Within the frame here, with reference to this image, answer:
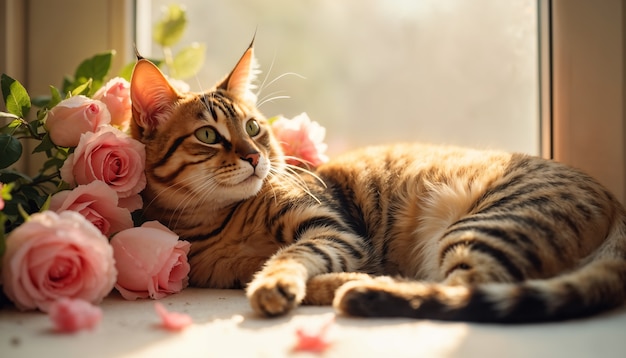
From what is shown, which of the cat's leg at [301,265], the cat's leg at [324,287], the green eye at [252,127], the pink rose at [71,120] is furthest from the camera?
the green eye at [252,127]

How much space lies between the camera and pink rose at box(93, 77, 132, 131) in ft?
4.68

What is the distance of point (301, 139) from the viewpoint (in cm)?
164

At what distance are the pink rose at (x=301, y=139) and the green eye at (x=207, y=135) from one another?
0.91ft

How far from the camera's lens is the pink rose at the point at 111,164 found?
1244 mm

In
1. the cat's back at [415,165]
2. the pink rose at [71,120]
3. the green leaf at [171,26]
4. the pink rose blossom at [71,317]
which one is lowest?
the pink rose blossom at [71,317]

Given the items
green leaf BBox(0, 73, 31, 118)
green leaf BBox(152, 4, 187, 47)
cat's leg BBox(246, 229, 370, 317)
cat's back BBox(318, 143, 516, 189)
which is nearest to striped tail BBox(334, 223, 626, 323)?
cat's leg BBox(246, 229, 370, 317)

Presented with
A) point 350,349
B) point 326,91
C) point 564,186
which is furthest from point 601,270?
point 326,91

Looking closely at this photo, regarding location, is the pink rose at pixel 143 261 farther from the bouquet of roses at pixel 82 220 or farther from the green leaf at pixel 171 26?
the green leaf at pixel 171 26

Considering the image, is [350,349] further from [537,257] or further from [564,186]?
[564,186]

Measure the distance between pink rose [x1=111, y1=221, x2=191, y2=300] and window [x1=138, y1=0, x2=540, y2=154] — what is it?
2.57 ft

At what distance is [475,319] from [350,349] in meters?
0.24

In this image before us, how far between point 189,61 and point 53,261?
0.94m

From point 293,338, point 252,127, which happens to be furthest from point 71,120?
point 293,338

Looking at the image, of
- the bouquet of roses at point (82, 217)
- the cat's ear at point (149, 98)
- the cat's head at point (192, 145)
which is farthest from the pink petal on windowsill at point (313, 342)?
the cat's ear at point (149, 98)
